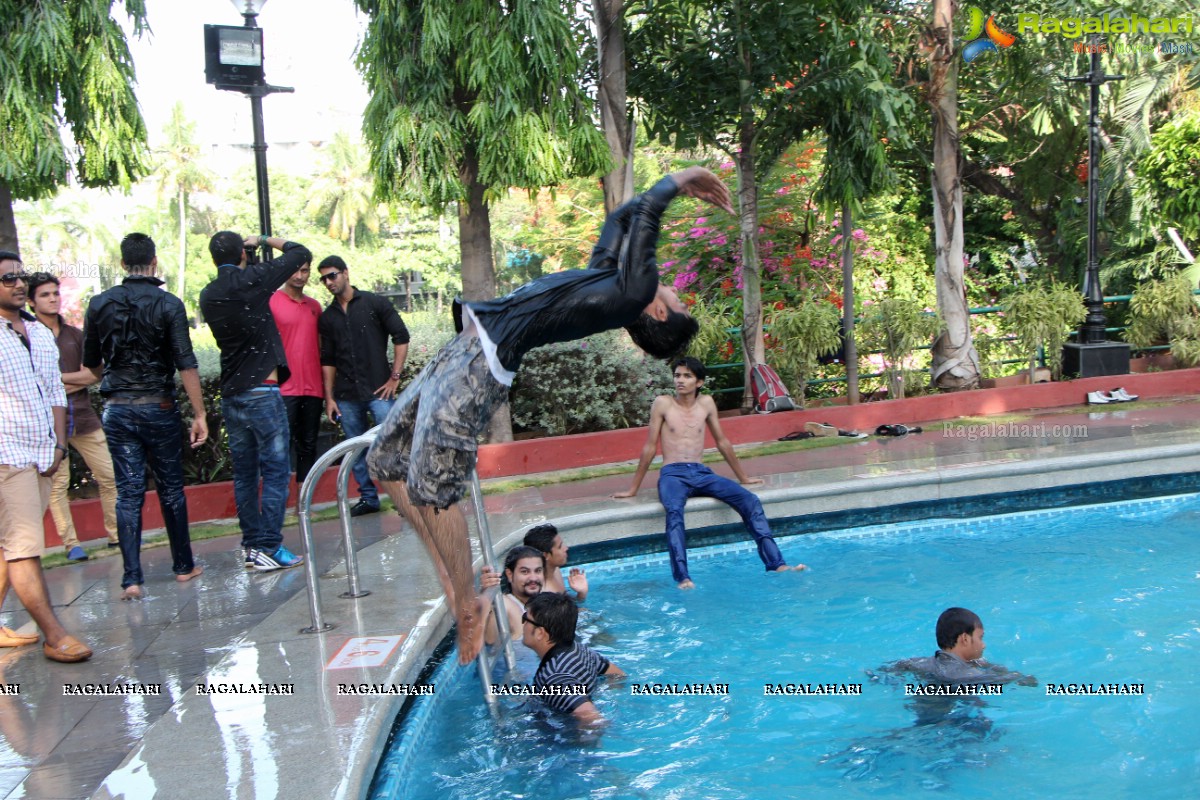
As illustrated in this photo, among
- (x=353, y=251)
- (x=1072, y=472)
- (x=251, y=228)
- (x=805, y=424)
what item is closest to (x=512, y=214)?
(x=353, y=251)

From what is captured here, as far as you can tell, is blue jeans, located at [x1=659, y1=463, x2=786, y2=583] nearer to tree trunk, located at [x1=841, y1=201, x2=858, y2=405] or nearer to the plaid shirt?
the plaid shirt

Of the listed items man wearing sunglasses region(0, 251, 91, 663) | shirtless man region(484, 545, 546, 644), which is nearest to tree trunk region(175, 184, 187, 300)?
man wearing sunglasses region(0, 251, 91, 663)

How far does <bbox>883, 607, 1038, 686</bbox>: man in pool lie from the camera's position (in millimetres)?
4934

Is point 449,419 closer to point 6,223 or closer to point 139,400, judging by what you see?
point 139,400

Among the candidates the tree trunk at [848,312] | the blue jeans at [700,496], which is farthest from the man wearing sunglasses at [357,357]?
the tree trunk at [848,312]

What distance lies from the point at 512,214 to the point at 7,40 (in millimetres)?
38789

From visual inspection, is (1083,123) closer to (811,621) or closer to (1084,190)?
(1084,190)

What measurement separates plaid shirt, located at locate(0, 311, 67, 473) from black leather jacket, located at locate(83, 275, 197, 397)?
0.71 m

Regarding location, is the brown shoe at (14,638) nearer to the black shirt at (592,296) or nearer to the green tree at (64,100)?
the black shirt at (592,296)

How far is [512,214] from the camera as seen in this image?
1828 inches

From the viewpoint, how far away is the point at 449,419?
165 inches

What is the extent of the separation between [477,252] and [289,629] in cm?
556

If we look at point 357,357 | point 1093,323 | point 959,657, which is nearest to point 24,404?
point 357,357

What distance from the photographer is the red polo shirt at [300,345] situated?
8.07 meters
